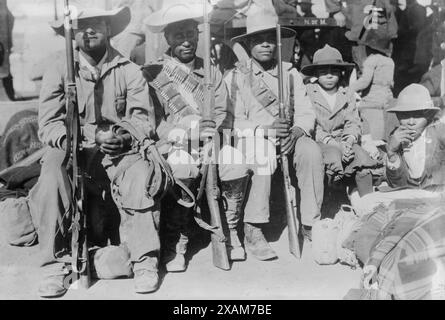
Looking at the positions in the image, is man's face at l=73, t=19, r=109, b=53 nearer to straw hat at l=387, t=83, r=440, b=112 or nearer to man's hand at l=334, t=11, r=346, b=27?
straw hat at l=387, t=83, r=440, b=112

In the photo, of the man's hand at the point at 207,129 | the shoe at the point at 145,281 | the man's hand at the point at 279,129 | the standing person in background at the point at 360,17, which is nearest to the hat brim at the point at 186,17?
the man's hand at the point at 207,129

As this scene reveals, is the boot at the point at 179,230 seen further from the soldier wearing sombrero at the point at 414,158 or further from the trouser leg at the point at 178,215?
the soldier wearing sombrero at the point at 414,158

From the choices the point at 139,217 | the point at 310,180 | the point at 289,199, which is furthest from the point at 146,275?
the point at 310,180

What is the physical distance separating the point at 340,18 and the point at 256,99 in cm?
199

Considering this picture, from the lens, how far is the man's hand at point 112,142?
4.43 m

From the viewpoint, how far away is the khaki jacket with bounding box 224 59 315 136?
5246 millimetres

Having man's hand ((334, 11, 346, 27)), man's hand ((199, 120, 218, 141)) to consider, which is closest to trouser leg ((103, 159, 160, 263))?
man's hand ((199, 120, 218, 141))

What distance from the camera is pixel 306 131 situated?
5180mm

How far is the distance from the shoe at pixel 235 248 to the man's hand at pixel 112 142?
1.08 metres

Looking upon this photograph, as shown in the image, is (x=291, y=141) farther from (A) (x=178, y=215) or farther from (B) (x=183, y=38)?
(B) (x=183, y=38)

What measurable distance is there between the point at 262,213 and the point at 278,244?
40 centimetres

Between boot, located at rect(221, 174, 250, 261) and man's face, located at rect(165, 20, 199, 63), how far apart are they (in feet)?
3.64

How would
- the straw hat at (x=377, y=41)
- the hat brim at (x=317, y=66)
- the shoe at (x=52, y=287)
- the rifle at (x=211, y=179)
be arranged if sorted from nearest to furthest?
the shoe at (x=52, y=287) < the rifle at (x=211, y=179) < the hat brim at (x=317, y=66) < the straw hat at (x=377, y=41)
